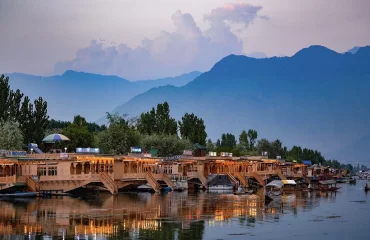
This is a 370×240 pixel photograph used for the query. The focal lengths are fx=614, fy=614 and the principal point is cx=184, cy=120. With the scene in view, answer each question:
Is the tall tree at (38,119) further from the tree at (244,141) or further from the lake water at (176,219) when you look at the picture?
the tree at (244,141)

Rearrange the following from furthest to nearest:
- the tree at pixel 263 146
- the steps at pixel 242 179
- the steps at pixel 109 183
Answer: the tree at pixel 263 146, the steps at pixel 242 179, the steps at pixel 109 183

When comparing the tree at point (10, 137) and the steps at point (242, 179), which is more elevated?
the tree at point (10, 137)

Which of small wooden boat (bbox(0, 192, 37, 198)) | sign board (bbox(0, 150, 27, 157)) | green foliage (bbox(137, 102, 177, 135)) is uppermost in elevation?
green foliage (bbox(137, 102, 177, 135))

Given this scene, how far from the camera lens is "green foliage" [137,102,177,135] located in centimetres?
12862

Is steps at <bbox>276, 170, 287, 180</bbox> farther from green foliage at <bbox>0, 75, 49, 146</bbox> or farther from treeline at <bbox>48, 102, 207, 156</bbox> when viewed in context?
green foliage at <bbox>0, 75, 49, 146</bbox>

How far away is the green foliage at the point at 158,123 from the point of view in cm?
12862

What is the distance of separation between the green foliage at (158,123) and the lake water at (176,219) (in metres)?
54.2

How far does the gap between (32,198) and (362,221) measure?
→ 1426 inches

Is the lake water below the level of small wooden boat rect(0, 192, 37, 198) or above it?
below

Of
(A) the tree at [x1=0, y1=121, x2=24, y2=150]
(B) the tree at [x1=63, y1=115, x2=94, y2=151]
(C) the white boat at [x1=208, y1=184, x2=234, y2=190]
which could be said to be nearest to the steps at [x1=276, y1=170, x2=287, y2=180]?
(C) the white boat at [x1=208, y1=184, x2=234, y2=190]

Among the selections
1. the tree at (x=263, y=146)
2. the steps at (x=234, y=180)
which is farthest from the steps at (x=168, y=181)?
the tree at (x=263, y=146)

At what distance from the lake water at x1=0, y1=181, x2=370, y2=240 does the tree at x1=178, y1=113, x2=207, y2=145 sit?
Result: 58.1m

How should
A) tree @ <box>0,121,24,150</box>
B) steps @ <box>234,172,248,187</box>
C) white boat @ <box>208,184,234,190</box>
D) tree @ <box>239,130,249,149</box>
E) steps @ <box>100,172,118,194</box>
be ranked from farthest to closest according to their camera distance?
1. tree @ <box>239,130,249,149</box>
2. steps @ <box>234,172,248,187</box>
3. white boat @ <box>208,184,234,190</box>
4. tree @ <box>0,121,24,150</box>
5. steps @ <box>100,172,118,194</box>

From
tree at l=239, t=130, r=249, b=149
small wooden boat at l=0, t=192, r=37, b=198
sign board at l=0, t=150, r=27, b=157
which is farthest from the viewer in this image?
tree at l=239, t=130, r=249, b=149
